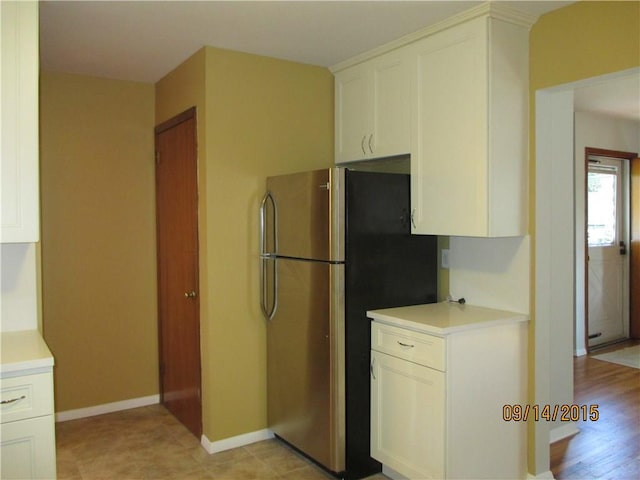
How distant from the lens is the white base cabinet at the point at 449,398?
2.56 metres

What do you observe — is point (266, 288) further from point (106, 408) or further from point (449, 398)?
point (106, 408)

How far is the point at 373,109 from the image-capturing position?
10.9 ft

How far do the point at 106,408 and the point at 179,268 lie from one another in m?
1.22

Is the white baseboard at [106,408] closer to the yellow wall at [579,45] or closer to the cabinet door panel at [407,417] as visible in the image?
the cabinet door panel at [407,417]

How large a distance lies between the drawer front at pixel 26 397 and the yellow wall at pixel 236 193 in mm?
1205

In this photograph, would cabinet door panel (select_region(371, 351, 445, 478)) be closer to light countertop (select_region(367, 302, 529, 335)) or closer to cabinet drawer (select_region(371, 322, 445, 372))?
cabinet drawer (select_region(371, 322, 445, 372))

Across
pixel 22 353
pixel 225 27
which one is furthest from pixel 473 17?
pixel 22 353

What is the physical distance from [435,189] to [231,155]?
1.24 metres

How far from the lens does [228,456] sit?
3.25m

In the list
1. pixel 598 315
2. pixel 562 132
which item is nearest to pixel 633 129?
pixel 598 315

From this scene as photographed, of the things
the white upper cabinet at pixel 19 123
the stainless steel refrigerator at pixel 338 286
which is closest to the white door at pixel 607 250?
the stainless steel refrigerator at pixel 338 286

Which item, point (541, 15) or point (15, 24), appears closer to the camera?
point (15, 24)

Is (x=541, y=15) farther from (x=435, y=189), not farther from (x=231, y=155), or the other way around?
(x=231, y=155)
